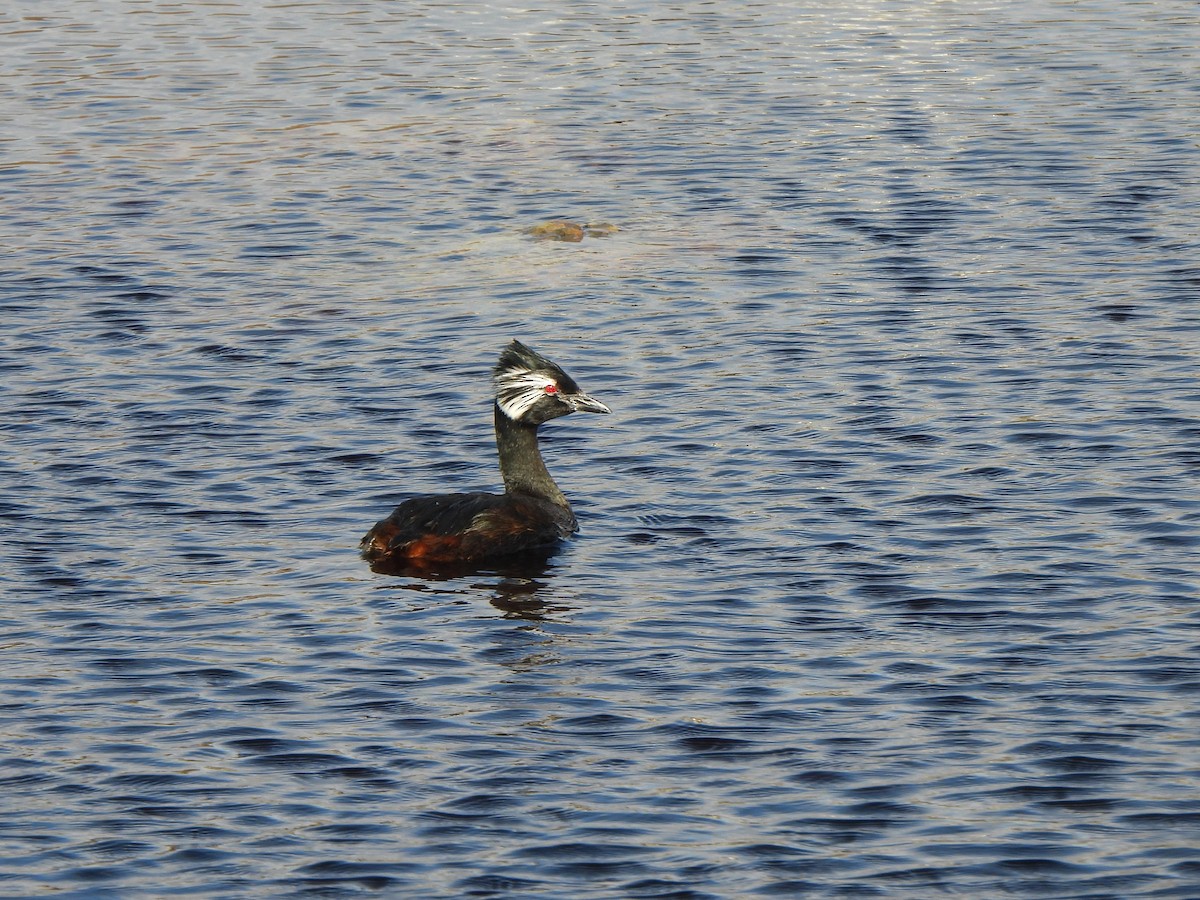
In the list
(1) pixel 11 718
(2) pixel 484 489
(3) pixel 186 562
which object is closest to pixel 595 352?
(2) pixel 484 489

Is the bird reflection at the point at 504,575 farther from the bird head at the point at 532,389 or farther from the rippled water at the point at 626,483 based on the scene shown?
the bird head at the point at 532,389

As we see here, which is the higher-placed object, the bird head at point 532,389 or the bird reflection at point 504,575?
the bird head at point 532,389

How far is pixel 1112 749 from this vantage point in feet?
39.5

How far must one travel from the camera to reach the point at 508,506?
15.9 m

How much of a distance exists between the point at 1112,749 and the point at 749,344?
32.6 ft

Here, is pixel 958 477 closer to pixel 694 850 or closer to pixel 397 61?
pixel 694 850

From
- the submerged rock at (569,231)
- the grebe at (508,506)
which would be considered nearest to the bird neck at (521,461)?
the grebe at (508,506)

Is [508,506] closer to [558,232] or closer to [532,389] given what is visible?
[532,389]

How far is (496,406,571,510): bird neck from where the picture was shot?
16.7 meters

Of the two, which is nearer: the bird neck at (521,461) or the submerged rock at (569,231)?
the bird neck at (521,461)

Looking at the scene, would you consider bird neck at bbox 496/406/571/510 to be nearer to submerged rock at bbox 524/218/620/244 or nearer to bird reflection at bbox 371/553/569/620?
bird reflection at bbox 371/553/569/620

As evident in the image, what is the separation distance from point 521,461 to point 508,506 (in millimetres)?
1075

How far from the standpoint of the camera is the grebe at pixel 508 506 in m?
15.6

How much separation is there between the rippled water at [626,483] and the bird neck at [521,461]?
0.70 metres
